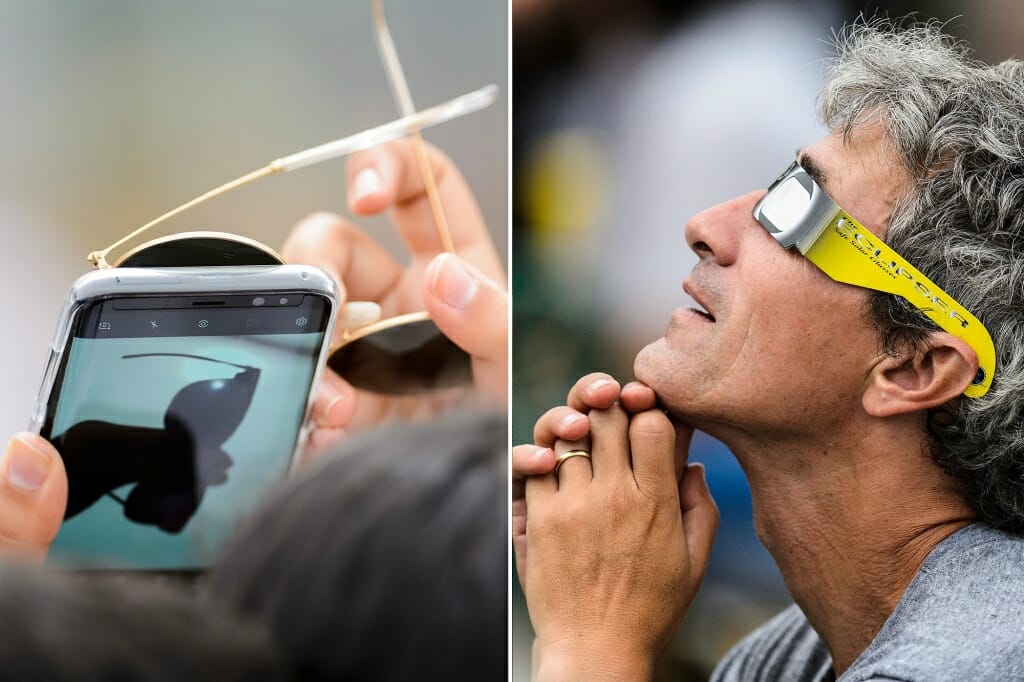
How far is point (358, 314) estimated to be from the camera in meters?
1.58

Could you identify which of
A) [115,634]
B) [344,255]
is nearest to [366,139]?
[344,255]

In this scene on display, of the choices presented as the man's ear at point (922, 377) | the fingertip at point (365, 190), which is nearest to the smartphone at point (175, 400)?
the fingertip at point (365, 190)

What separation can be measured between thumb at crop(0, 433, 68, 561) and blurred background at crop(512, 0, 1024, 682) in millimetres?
768

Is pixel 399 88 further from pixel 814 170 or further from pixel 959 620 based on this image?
pixel 959 620

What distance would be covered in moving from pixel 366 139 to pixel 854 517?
1.02m

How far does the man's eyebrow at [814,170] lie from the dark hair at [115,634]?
1169 millimetres

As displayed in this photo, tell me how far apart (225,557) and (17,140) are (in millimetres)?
763

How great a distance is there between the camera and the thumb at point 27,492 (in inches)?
59.1

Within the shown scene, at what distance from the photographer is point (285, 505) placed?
159 cm

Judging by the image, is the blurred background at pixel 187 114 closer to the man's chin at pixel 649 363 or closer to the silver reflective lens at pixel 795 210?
the man's chin at pixel 649 363

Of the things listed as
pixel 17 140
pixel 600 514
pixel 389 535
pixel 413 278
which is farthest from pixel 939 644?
pixel 17 140

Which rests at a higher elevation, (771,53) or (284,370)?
(771,53)

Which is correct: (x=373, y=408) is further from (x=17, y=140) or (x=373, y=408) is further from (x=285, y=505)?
(x=17, y=140)

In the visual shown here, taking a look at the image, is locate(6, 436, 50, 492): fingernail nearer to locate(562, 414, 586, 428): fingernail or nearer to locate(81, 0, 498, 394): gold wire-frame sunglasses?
locate(81, 0, 498, 394): gold wire-frame sunglasses
